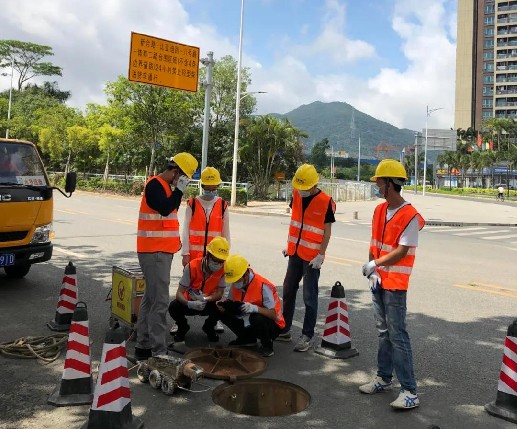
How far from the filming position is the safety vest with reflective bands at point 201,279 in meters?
5.38

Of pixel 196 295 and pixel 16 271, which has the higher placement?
pixel 196 295

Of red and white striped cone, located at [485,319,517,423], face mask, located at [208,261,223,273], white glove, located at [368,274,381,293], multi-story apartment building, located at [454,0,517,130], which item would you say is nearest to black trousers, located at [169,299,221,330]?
face mask, located at [208,261,223,273]

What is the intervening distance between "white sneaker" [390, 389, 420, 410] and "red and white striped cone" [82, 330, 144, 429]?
1858 millimetres

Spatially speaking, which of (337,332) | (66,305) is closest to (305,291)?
(337,332)

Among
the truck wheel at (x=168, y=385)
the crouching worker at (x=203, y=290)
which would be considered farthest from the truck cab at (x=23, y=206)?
the truck wheel at (x=168, y=385)

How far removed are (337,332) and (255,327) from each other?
2.68 ft

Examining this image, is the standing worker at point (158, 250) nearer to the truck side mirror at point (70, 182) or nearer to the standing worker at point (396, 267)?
the standing worker at point (396, 267)

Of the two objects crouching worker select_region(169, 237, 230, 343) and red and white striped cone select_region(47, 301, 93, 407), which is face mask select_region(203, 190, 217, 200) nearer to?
crouching worker select_region(169, 237, 230, 343)

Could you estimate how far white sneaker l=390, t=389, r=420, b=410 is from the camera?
3910mm

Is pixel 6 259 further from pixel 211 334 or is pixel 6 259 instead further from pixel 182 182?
pixel 182 182

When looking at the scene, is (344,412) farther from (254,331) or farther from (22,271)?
(22,271)

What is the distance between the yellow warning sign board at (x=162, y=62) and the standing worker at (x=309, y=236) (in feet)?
44.7

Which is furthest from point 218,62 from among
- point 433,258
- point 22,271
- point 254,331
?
point 254,331

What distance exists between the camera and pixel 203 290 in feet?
17.8
